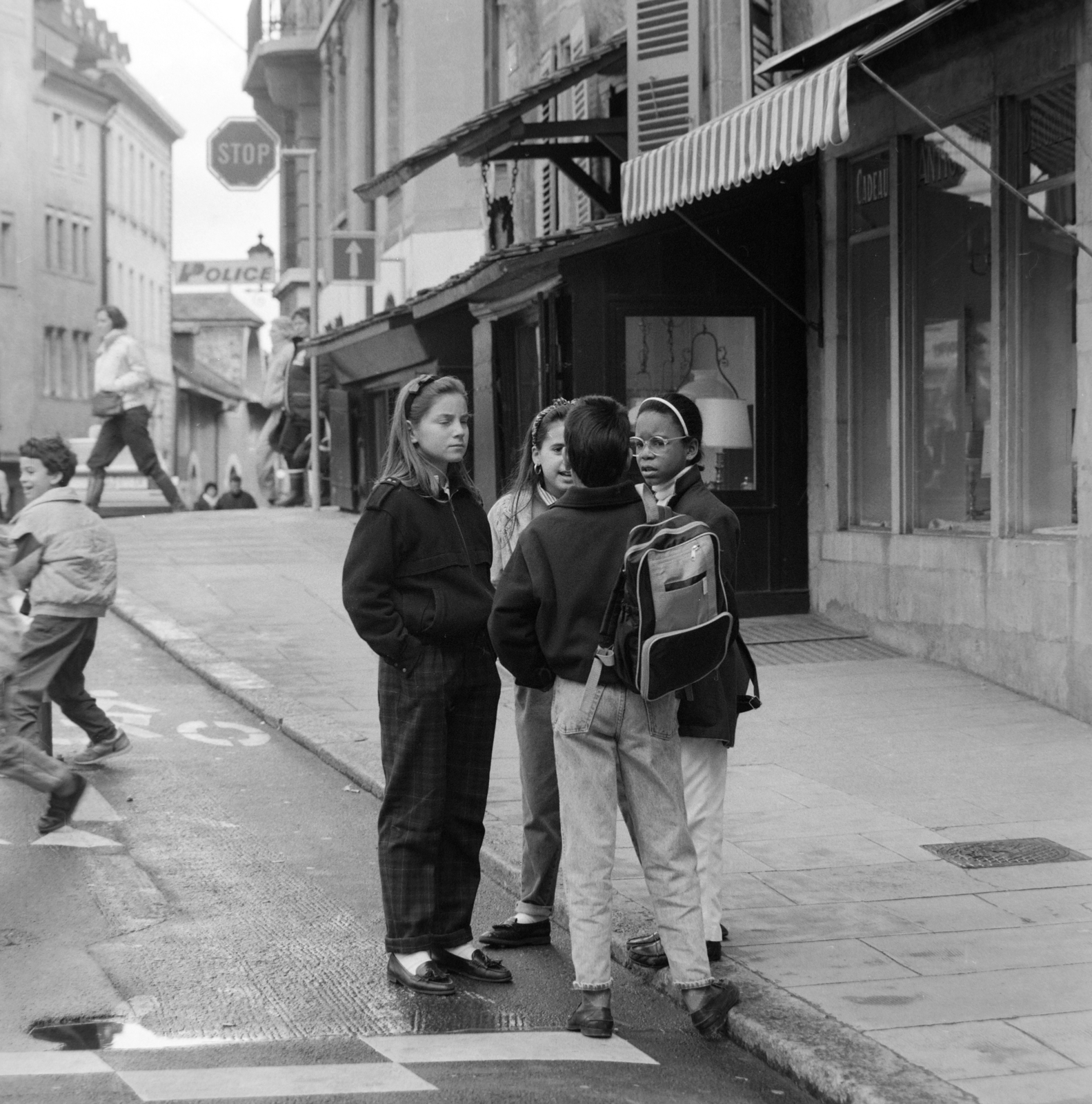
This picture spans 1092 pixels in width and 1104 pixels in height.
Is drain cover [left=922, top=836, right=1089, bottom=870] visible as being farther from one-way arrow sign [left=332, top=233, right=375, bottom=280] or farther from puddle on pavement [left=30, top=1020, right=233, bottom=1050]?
one-way arrow sign [left=332, top=233, right=375, bottom=280]

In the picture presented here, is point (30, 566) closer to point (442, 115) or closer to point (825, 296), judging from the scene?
point (825, 296)

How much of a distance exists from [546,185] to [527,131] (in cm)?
517

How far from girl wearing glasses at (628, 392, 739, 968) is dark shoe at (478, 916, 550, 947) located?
1.50 feet

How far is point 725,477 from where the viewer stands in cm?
1370

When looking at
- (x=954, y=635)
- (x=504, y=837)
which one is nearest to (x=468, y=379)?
(x=954, y=635)

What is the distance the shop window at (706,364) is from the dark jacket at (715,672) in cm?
805

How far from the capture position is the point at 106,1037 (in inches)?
193

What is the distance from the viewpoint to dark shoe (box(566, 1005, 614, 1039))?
4965 millimetres

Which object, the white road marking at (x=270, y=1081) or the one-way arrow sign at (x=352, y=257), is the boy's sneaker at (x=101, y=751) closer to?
the white road marking at (x=270, y=1081)

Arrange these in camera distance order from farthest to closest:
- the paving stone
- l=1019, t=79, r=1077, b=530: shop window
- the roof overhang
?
the roof overhang, l=1019, t=79, r=1077, b=530: shop window, the paving stone

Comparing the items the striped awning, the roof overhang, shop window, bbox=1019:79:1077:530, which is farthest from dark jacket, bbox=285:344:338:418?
shop window, bbox=1019:79:1077:530

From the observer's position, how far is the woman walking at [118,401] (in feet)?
66.3

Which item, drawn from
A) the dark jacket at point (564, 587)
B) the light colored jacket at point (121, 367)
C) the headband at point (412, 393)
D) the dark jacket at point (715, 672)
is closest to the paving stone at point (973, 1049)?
the dark jacket at point (715, 672)

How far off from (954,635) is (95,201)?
5685 centimetres
